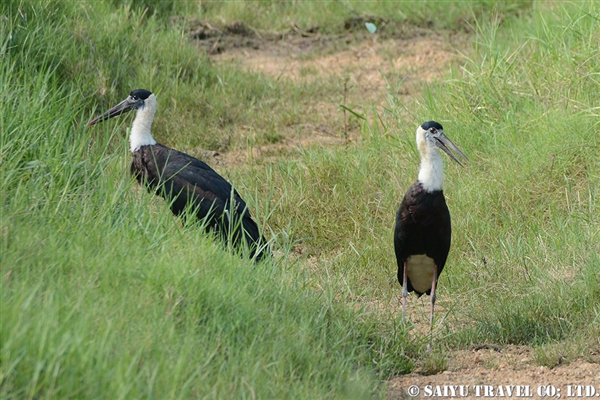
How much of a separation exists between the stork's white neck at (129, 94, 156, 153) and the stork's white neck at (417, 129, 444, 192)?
6.07 ft

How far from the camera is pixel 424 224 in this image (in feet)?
16.4

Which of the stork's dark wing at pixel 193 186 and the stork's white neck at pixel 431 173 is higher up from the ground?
the stork's white neck at pixel 431 173

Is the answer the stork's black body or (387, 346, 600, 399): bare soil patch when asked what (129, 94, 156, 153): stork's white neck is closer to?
the stork's black body

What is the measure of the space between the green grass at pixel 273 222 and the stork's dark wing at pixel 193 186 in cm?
20

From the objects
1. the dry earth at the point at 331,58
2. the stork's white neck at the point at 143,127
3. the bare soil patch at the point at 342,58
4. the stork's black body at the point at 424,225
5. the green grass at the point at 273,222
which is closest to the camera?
the green grass at the point at 273,222

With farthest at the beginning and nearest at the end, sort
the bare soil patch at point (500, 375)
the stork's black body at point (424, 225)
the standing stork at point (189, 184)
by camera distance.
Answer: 1. the standing stork at point (189, 184)
2. the stork's black body at point (424, 225)
3. the bare soil patch at point (500, 375)

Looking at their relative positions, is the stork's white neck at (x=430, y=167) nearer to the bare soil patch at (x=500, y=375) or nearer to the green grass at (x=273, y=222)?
the green grass at (x=273, y=222)

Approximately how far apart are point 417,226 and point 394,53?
4603mm

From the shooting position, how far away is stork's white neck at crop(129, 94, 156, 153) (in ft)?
19.5

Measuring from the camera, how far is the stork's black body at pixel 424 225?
500 centimetres

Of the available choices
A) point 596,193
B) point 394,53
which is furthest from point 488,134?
point 394,53

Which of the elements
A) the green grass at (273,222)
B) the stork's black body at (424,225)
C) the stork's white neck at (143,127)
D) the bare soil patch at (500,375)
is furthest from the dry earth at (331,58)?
the bare soil patch at (500,375)

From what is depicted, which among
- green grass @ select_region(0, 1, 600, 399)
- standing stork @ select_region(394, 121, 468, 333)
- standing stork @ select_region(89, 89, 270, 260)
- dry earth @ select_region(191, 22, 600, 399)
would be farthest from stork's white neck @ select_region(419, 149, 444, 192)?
dry earth @ select_region(191, 22, 600, 399)

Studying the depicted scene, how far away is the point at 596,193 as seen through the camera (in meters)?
5.63
